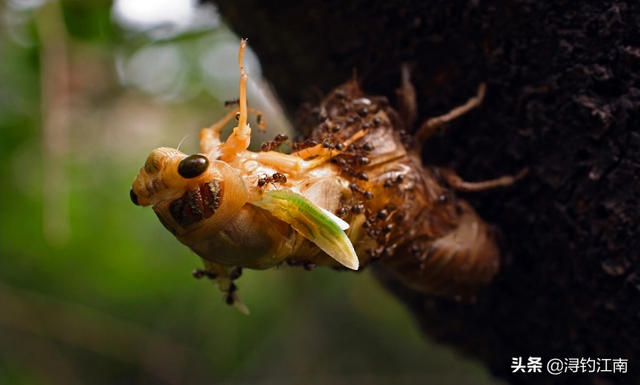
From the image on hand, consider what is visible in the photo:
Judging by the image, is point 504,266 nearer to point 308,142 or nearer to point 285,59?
point 308,142

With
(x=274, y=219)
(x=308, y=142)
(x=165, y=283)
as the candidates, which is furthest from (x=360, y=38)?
(x=165, y=283)

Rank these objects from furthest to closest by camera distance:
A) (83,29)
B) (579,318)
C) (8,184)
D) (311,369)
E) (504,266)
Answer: (311,369)
(8,184)
(83,29)
(504,266)
(579,318)

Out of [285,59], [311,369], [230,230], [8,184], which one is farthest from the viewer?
[311,369]

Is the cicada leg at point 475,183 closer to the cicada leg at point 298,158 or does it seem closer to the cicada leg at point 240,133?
the cicada leg at point 298,158

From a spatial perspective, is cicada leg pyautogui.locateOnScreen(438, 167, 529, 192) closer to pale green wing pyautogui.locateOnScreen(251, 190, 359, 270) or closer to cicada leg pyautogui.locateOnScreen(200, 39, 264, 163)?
pale green wing pyautogui.locateOnScreen(251, 190, 359, 270)

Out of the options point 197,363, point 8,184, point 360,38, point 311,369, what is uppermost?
point 360,38

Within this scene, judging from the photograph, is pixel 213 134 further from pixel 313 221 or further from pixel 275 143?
pixel 313 221

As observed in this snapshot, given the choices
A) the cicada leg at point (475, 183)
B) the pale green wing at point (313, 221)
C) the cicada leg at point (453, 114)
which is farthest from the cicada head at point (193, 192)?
the cicada leg at point (475, 183)
